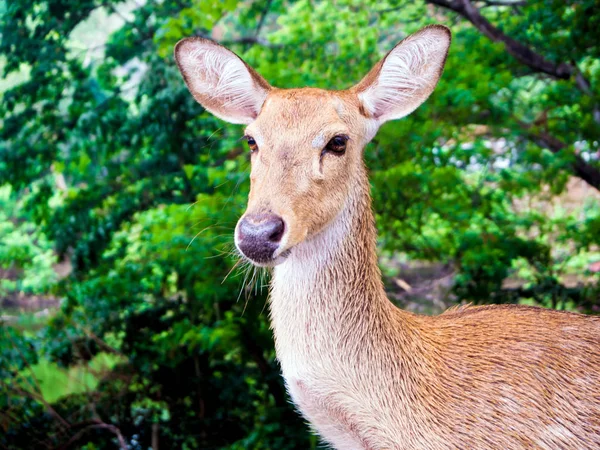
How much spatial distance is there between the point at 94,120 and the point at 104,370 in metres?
1.96

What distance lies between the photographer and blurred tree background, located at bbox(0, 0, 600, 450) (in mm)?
4910

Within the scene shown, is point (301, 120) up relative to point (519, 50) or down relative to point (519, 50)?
up

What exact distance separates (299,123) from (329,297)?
0.55 m

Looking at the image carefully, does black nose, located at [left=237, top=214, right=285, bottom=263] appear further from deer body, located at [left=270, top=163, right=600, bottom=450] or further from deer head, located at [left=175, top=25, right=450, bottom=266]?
deer body, located at [left=270, top=163, right=600, bottom=450]

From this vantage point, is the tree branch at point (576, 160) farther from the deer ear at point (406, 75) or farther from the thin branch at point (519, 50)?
the deer ear at point (406, 75)

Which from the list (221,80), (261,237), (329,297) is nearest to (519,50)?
(221,80)

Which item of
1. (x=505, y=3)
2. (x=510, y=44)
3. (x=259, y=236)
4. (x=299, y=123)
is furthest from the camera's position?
(x=505, y=3)

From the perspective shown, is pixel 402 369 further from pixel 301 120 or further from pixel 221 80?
pixel 221 80

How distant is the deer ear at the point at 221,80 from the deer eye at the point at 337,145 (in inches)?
13.6

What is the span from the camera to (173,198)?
565cm

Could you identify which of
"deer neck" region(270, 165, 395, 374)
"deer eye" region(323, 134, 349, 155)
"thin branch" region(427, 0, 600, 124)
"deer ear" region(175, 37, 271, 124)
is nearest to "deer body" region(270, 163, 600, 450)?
"deer neck" region(270, 165, 395, 374)

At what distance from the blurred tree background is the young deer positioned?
2254 mm

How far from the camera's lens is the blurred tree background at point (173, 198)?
491 cm

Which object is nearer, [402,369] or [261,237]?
[261,237]
